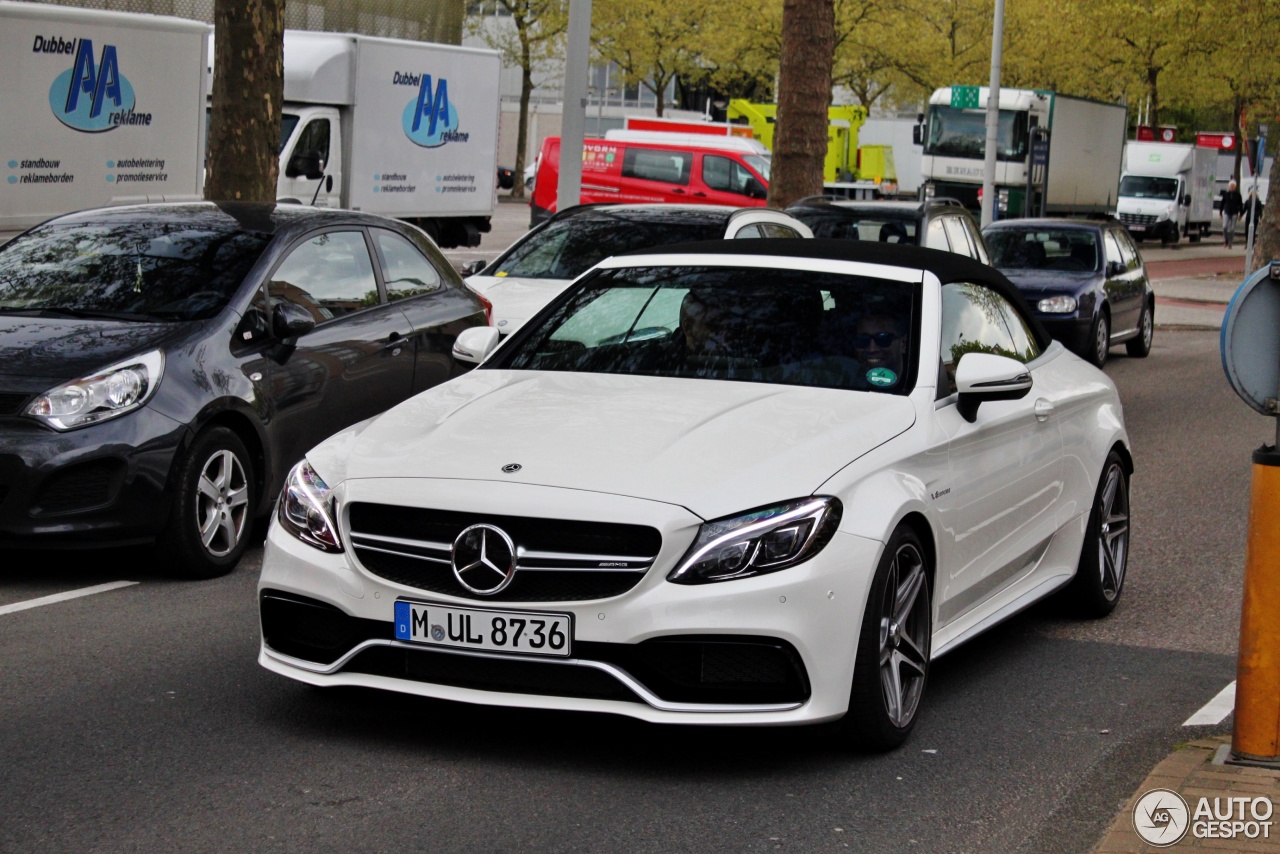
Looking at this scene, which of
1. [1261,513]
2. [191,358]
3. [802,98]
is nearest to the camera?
[1261,513]

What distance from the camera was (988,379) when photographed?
18.9 ft

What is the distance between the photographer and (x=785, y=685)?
4.86m

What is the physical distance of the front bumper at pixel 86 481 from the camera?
23.6 ft

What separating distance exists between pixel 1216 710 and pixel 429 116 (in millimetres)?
21713

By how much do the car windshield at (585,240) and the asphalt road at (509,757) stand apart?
5.84 metres

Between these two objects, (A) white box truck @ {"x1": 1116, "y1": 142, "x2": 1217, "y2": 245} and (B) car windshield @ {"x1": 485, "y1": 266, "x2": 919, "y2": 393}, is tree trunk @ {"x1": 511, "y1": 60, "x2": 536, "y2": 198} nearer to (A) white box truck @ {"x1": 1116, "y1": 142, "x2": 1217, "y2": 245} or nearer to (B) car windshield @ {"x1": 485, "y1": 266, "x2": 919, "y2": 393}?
(A) white box truck @ {"x1": 1116, "y1": 142, "x2": 1217, "y2": 245}

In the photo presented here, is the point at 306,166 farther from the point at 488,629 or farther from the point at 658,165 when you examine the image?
the point at 488,629

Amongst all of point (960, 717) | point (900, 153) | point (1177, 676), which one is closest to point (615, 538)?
point (960, 717)

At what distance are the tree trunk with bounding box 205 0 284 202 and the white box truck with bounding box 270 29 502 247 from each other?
907 cm

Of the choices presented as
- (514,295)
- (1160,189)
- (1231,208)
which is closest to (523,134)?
(1160,189)

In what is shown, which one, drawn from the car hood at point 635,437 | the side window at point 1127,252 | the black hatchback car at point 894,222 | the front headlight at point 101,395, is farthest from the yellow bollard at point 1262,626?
the side window at point 1127,252

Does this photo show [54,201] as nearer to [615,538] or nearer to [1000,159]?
[615,538]

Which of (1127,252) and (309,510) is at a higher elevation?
(1127,252)

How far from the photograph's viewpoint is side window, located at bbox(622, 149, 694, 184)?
34.7 metres
